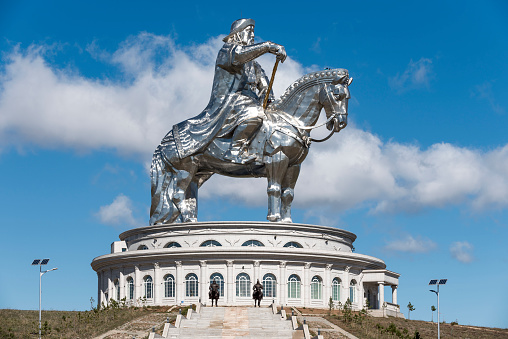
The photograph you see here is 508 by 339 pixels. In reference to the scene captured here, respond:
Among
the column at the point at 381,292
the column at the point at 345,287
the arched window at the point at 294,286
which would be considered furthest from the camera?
the column at the point at 381,292

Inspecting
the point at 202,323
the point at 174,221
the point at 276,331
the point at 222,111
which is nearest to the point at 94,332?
the point at 202,323

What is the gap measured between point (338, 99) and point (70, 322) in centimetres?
2032

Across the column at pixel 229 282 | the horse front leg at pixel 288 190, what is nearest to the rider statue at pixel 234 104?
the horse front leg at pixel 288 190

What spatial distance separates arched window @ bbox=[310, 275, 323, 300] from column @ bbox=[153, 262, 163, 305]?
30.0ft

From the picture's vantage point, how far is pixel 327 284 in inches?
2355

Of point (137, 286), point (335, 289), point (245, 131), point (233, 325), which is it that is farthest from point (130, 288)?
point (233, 325)

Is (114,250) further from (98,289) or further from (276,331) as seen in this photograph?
(276,331)

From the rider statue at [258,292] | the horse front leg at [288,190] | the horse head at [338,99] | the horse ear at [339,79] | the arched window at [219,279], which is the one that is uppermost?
the horse ear at [339,79]

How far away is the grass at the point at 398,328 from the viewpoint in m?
49.9

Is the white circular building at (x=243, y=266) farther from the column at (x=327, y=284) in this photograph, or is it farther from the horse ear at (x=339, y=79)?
the horse ear at (x=339, y=79)

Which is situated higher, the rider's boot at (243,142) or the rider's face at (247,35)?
the rider's face at (247,35)

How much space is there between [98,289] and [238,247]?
1255 centimetres

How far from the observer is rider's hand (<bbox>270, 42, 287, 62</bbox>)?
58.2 metres

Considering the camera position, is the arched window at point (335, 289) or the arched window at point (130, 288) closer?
the arched window at point (335, 289)
